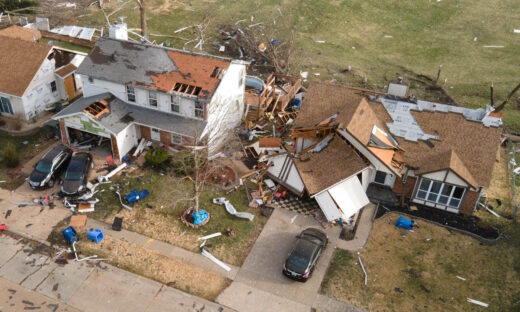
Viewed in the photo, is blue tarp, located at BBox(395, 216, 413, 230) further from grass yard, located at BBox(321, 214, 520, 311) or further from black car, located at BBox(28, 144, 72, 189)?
black car, located at BBox(28, 144, 72, 189)

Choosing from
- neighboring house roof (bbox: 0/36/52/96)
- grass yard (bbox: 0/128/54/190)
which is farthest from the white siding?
neighboring house roof (bbox: 0/36/52/96)

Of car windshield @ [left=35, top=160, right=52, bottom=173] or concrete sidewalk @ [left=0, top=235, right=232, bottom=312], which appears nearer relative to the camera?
concrete sidewalk @ [left=0, top=235, right=232, bottom=312]

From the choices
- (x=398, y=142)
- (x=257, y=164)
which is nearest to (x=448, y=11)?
(x=398, y=142)

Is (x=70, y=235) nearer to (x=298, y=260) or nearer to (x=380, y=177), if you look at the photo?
(x=298, y=260)

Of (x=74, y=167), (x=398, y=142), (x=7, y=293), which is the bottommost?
(x=7, y=293)

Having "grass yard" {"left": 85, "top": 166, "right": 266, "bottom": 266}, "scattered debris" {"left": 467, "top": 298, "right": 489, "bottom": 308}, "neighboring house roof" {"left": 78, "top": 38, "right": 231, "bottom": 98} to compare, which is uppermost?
"neighboring house roof" {"left": 78, "top": 38, "right": 231, "bottom": 98}

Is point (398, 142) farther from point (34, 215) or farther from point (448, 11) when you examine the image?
point (448, 11)
